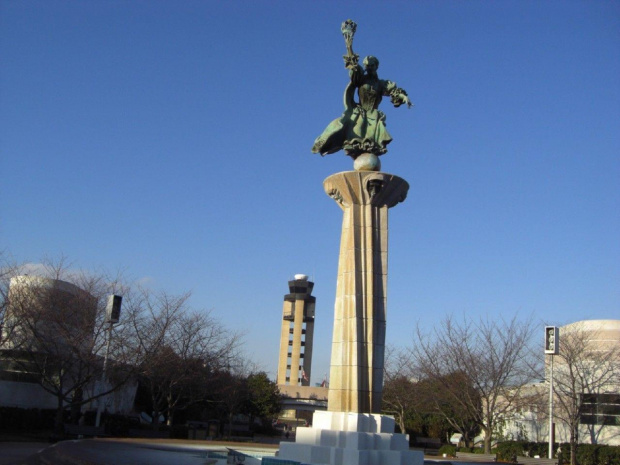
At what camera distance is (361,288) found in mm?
16594

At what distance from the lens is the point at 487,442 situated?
36.1 metres

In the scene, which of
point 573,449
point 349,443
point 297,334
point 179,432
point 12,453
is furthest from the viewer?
point 297,334

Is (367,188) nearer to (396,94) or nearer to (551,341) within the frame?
(396,94)

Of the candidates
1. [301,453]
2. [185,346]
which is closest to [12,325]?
[185,346]

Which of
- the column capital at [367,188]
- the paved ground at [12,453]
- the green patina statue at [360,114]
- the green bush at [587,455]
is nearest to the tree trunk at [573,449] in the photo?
the green bush at [587,455]

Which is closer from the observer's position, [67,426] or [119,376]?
[67,426]

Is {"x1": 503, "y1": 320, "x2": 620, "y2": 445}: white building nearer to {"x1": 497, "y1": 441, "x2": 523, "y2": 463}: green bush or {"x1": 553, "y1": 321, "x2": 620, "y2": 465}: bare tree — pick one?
{"x1": 553, "y1": 321, "x2": 620, "y2": 465}: bare tree

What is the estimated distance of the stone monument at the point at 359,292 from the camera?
15266 mm

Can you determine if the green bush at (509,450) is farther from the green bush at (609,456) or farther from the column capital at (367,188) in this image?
the column capital at (367,188)

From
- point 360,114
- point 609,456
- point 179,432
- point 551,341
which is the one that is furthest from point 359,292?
point 179,432

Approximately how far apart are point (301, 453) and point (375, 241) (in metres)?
5.83

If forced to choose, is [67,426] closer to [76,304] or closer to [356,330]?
[76,304]

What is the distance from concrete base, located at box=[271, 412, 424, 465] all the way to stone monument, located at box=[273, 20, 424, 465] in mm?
23

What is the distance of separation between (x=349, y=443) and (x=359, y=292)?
3847 millimetres
